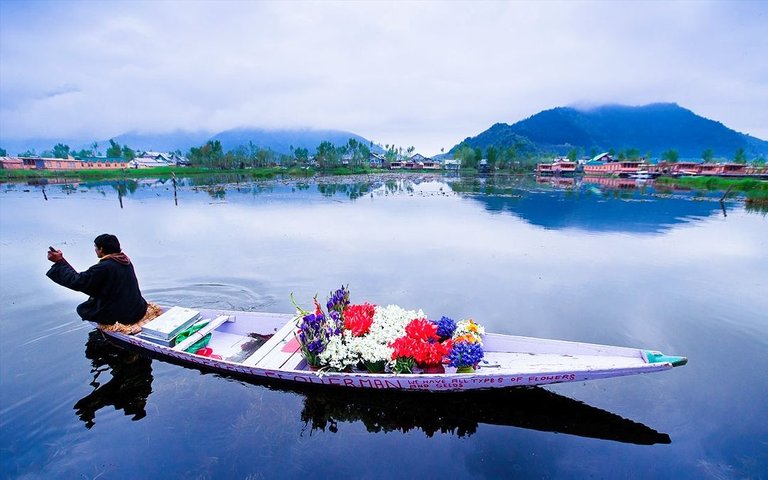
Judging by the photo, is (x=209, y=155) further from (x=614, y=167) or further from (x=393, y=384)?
(x=614, y=167)

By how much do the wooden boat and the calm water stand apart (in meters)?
0.85

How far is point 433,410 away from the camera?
282 inches

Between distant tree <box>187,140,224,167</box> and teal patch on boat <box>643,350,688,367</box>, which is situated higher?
distant tree <box>187,140,224,167</box>

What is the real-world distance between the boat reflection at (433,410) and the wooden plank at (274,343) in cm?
78

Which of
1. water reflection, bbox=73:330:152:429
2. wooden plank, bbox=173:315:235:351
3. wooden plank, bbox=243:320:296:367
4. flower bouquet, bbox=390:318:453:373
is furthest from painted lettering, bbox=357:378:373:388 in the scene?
water reflection, bbox=73:330:152:429

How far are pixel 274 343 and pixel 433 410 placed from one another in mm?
3803

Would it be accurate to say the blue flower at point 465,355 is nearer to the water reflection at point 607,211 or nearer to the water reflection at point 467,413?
the water reflection at point 467,413

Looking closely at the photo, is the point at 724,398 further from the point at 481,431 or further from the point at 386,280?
the point at 386,280

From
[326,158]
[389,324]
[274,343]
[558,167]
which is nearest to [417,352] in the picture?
[389,324]

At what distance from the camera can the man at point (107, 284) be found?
7.15 meters

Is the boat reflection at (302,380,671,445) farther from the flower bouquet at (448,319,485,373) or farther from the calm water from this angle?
the flower bouquet at (448,319,485,373)

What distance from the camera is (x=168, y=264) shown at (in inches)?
625

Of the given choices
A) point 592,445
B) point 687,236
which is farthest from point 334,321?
point 687,236

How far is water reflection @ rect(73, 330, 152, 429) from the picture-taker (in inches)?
283
